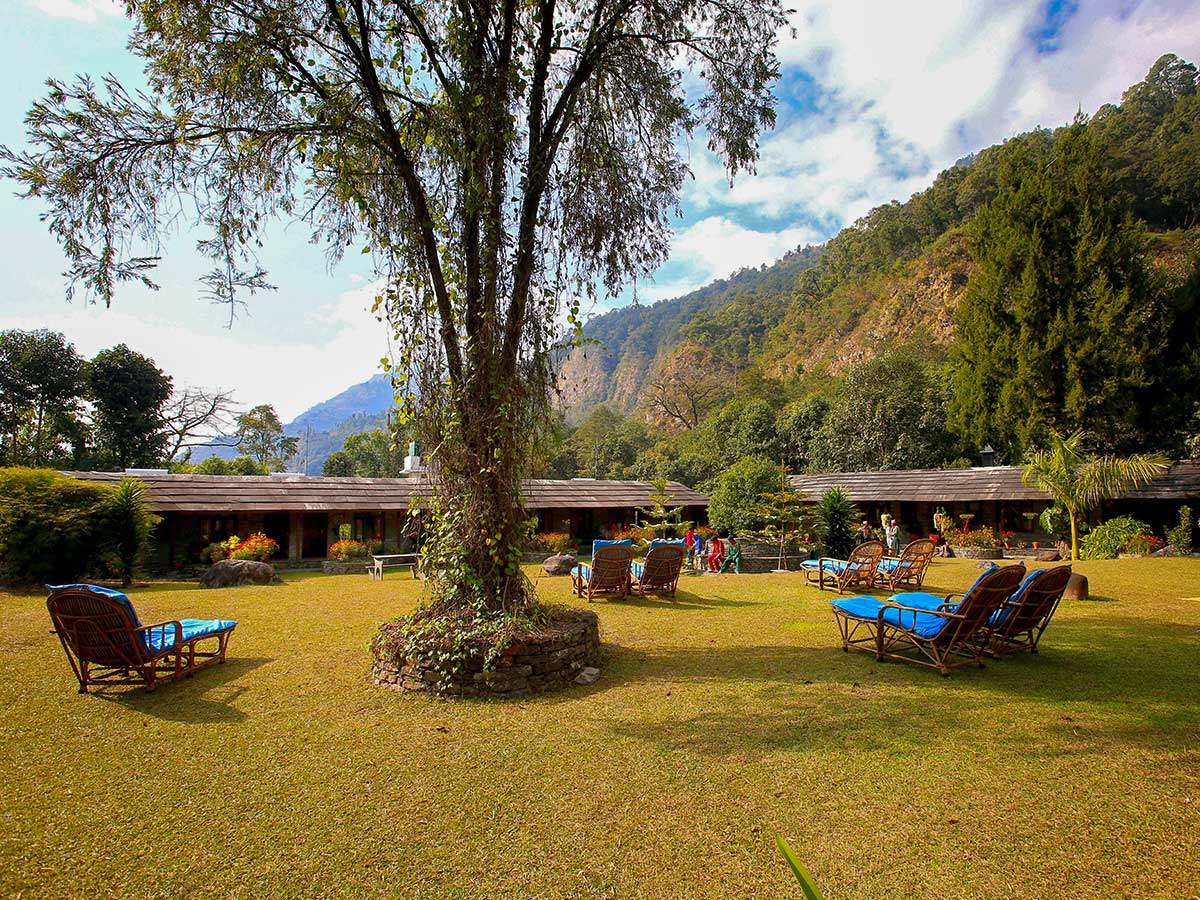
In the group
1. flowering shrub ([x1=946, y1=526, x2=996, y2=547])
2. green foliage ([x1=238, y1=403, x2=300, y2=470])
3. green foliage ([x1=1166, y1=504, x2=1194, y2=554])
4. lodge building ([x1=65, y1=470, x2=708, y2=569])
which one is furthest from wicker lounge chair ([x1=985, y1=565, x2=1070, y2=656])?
green foliage ([x1=238, y1=403, x2=300, y2=470])

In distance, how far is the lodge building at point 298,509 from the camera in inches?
652

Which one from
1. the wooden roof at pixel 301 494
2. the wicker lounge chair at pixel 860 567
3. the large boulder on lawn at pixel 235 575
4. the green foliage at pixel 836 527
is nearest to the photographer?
the wicker lounge chair at pixel 860 567

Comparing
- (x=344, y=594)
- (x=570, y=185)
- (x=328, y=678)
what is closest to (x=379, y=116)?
(x=570, y=185)

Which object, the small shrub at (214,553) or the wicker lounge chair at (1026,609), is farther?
the small shrub at (214,553)

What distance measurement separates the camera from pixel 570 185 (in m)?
6.65

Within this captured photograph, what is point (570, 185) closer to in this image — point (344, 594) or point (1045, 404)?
point (344, 594)

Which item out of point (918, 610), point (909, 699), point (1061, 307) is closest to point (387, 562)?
point (918, 610)

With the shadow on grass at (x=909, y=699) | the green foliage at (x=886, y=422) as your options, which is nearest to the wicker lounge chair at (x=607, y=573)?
the shadow on grass at (x=909, y=699)

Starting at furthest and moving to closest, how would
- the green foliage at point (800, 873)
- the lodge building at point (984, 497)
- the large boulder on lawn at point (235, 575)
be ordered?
1. the lodge building at point (984, 497)
2. the large boulder on lawn at point (235, 575)
3. the green foliage at point (800, 873)

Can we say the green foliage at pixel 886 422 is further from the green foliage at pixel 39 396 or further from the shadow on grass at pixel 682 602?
the green foliage at pixel 39 396

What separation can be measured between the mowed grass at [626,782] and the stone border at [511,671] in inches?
6.9

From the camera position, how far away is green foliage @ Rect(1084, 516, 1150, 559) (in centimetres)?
1603

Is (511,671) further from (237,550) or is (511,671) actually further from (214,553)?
(214,553)

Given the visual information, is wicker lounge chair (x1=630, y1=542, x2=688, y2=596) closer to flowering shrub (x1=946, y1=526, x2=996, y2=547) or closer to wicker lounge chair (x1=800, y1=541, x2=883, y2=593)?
wicker lounge chair (x1=800, y1=541, x2=883, y2=593)
